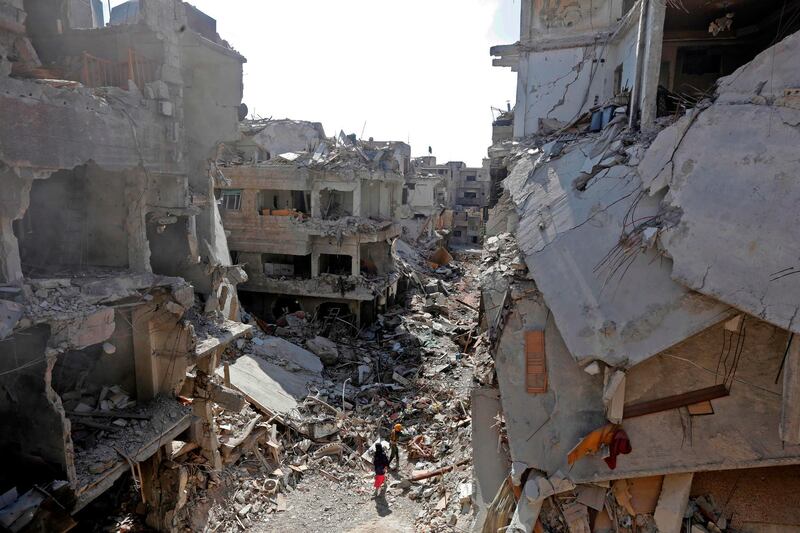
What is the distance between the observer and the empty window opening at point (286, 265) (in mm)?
22219

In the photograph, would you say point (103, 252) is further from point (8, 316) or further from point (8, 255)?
point (8, 316)

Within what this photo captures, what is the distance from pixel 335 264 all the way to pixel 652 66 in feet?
60.1

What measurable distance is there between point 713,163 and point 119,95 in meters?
8.64

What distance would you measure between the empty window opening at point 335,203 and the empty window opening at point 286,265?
7.54 feet

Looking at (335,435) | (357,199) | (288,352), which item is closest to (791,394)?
(335,435)

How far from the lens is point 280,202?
2266cm

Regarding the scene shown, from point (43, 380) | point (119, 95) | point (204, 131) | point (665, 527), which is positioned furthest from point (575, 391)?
point (204, 131)

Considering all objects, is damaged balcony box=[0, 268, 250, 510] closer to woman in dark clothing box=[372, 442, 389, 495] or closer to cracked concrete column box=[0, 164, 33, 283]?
cracked concrete column box=[0, 164, 33, 283]

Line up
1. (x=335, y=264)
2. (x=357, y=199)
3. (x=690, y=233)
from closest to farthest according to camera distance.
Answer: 1. (x=690, y=233)
2. (x=357, y=199)
3. (x=335, y=264)

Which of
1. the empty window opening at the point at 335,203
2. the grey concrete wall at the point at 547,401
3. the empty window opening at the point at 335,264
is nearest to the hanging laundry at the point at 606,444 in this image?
the grey concrete wall at the point at 547,401

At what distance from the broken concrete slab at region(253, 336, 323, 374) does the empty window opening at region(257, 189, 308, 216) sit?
6.24m

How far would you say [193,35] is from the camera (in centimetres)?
1023

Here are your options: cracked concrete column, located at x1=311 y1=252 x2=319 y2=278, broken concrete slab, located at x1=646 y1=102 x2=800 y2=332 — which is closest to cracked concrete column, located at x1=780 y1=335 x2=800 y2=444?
broken concrete slab, located at x1=646 y1=102 x2=800 y2=332

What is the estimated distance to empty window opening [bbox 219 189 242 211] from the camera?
21.5 metres
